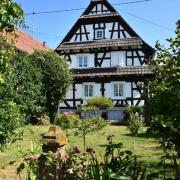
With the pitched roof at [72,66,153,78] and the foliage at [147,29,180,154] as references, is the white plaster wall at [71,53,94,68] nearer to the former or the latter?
the pitched roof at [72,66,153,78]

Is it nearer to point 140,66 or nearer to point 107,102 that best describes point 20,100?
point 107,102

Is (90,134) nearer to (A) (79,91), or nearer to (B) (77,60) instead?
(A) (79,91)

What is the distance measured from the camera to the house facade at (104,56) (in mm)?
36250

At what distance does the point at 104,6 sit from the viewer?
38.3m

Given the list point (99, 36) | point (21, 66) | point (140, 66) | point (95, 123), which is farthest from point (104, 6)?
point (95, 123)

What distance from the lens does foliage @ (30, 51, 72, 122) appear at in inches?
996

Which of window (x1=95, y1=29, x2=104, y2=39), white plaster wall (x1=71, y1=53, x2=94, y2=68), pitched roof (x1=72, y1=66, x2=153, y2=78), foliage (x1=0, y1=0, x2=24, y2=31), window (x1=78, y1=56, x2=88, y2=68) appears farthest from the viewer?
window (x1=95, y1=29, x2=104, y2=39)

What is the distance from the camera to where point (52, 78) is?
25.4 m

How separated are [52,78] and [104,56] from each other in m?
12.6

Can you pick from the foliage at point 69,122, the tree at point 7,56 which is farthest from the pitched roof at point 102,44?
the tree at point 7,56

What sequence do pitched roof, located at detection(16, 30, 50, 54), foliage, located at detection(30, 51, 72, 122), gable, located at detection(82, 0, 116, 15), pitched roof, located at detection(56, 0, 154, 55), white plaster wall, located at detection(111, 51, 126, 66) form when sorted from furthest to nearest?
gable, located at detection(82, 0, 116, 15) → pitched roof, located at detection(56, 0, 154, 55) → white plaster wall, located at detection(111, 51, 126, 66) → pitched roof, located at detection(16, 30, 50, 54) → foliage, located at detection(30, 51, 72, 122)

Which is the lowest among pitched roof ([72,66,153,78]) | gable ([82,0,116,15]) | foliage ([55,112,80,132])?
foliage ([55,112,80,132])

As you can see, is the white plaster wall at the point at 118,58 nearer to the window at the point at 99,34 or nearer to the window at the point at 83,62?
the window at the point at 99,34

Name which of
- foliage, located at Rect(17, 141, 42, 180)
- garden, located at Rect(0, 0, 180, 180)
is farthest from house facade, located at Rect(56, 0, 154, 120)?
foliage, located at Rect(17, 141, 42, 180)
